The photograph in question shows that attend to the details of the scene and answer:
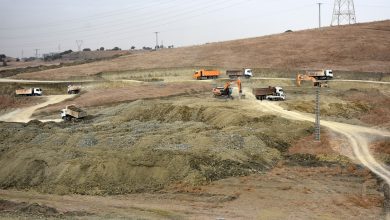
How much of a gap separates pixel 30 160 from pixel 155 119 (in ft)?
57.2

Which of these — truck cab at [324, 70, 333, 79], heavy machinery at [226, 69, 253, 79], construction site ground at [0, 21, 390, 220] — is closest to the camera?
construction site ground at [0, 21, 390, 220]

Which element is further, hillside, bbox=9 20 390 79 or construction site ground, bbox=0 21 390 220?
hillside, bbox=9 20 390 79

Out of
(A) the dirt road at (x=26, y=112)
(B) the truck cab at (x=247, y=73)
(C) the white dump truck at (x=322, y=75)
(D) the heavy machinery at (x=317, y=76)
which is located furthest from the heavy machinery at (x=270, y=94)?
(A) the dirt road at (x=26, y=112)

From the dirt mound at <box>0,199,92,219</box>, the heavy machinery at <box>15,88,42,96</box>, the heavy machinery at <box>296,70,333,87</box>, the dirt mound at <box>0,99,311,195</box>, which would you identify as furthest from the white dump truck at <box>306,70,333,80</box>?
the dirt mound at <box>0,199,92,219</box>

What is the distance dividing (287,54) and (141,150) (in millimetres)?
59525

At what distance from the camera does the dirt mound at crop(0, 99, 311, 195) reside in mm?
34438

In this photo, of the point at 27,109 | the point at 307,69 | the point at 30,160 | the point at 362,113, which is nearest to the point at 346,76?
the point at 307,69

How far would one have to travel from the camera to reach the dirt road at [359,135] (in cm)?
3541

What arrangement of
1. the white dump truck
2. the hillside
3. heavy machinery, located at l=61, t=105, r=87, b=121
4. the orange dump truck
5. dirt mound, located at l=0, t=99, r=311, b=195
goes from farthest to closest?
the hillside < the orange dump truck < the white dump truck < heavy machinery, located at l=61, t=105, r=87, b=121 < dirt mound, located at l=0, t=99, r=311, b=195

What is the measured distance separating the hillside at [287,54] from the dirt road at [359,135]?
32111mm

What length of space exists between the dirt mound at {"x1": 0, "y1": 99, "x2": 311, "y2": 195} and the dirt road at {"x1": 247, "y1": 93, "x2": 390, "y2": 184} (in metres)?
3.25

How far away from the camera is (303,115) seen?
50.4 meters

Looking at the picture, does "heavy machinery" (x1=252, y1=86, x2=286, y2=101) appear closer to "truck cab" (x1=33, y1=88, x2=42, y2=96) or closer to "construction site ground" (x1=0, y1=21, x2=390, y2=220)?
"construction site ground" (x1=0, y1=21, x2=390, y2=220)

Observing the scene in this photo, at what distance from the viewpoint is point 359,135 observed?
141ft
